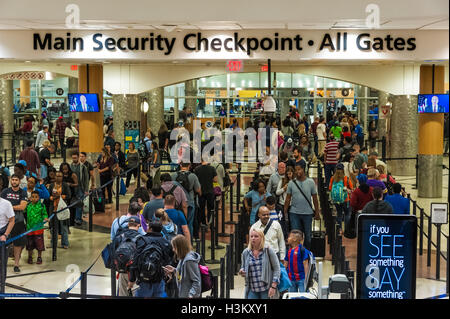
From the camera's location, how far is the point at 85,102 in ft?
58.2

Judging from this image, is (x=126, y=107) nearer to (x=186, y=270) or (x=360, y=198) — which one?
(x=360, y=198)

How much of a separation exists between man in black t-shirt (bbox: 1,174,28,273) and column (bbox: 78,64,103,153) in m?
6.56

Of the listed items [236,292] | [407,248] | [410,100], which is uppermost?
[410,100]

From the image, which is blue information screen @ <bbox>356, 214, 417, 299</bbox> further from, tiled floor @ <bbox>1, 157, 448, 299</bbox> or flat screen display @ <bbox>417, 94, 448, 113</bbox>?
flat screen display @ <bbox>417, 94, 448, 113</bbox>

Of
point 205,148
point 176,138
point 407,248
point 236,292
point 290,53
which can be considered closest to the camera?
point 407,248

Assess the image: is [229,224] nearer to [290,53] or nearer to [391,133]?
[290,53]

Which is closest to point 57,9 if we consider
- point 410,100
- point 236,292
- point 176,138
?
point 236,292

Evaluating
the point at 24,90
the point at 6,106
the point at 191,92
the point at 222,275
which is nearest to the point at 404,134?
the point at 191,92

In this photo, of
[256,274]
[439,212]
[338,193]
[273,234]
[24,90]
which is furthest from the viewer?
[24,90]

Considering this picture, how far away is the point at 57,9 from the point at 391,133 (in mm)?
14132

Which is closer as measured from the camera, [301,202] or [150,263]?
[150,263]

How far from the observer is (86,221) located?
15.5 m

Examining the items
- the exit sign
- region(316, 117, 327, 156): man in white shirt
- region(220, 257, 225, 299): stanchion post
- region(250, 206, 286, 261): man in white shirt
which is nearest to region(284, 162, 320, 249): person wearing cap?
region(250, 206, 286, 261): man in white shirt

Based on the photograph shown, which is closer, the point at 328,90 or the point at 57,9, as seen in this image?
the point at 57,9
